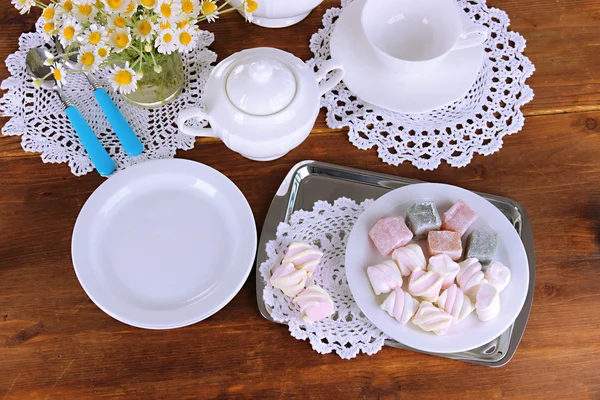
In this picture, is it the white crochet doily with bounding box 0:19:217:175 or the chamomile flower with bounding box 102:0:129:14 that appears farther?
the white crochet doily with bounding box 0:19:217:175

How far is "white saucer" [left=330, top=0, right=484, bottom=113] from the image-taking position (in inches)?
36.8

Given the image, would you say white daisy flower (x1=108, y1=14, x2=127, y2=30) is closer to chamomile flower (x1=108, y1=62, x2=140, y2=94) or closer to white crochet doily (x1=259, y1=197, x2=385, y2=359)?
chamomile flower (x1=108, y1=62, x2=140, y2=94)

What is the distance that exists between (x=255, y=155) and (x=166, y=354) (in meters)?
0.32

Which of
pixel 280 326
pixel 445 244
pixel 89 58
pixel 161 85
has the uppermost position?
pixel 89 58

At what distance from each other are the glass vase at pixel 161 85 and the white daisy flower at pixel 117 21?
0.15 m

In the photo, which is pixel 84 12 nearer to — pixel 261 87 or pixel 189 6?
pixel 189 6

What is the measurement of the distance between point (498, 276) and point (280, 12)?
0.56m

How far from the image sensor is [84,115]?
0.94m

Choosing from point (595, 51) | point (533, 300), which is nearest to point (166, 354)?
point (533, 300)

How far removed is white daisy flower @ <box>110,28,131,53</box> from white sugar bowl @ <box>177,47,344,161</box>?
0.13 m

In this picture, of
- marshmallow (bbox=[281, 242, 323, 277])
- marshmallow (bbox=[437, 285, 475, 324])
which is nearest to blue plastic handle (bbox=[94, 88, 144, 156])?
marshmallow (bbox=[281, 242, 323, 277])

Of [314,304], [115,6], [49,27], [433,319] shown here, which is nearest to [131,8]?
[115,6]

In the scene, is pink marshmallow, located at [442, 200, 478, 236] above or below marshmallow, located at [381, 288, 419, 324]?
above

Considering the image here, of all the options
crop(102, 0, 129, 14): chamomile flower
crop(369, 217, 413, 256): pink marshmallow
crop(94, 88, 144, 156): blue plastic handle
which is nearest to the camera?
crop(102, 0, 129, 14): chamomile flower
